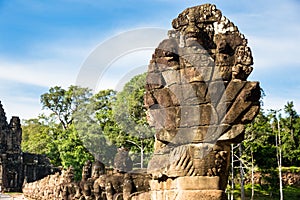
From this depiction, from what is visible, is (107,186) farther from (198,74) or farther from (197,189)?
(198,74)

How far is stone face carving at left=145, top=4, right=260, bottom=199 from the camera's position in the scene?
680cm

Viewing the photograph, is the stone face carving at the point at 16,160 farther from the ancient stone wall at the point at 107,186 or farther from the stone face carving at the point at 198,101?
the stone face carving at the point at 198,101

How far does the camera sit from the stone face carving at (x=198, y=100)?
680 centimetres

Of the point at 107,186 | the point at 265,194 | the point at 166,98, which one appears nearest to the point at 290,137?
the point at 265,194

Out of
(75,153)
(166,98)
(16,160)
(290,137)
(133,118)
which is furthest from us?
(16,160)

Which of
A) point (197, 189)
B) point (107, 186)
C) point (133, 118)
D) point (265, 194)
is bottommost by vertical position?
point (265, 194)

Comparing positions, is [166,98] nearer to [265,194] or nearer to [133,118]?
[133,118]

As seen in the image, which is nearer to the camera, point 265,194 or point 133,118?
point 133,118

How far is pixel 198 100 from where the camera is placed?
6.96 metres

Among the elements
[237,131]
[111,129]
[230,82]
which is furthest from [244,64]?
[111,129]

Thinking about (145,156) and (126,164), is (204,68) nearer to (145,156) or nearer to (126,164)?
(126,164)

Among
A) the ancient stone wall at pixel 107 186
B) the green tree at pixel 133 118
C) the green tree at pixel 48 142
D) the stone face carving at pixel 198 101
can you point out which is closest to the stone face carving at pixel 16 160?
the green tree at pixel 48 142

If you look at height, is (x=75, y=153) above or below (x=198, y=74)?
above

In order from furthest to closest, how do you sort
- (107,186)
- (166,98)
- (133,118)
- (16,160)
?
(16,160)
(133,118)
(107,186)
(166,98)
